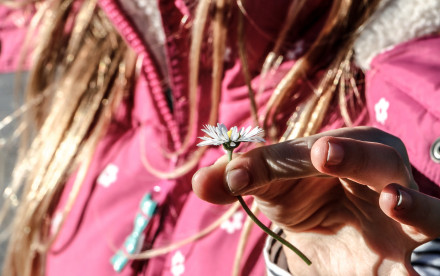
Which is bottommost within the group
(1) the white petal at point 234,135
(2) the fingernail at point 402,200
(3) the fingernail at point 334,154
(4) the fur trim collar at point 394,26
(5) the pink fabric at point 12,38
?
(4) the fur trim collar at point 394,26

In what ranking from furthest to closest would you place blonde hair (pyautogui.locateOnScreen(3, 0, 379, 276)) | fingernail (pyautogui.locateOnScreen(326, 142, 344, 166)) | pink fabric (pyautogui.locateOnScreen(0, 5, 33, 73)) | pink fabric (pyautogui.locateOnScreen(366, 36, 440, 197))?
1. pink fabric (pyautogui.locateOnScreen(0, 5, 33, 73))
2. blonde hair (pyautogui.locateOnScreen(3, 0, 379, 276))
3. pink fabric (pyautogui.locateOnScreen(366, 36, 440, 197))
4. fingernail (pyautogui.locateOnScreen(326, 142, 344, 166))

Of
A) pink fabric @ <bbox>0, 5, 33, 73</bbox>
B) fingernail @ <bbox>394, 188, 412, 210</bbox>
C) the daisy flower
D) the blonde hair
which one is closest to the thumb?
fingernail @ <bbox>394, 188, 412, 210</bbox>

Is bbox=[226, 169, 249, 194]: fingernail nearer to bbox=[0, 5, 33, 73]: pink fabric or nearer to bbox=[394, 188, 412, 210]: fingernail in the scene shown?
bbox=[394, 188, 412, 210]: fingernail

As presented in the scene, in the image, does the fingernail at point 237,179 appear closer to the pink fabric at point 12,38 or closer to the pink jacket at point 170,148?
the pink jacket at point 170,148

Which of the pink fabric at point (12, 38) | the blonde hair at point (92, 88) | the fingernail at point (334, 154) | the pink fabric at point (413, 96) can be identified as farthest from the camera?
the pink fabric at point (12, 38)

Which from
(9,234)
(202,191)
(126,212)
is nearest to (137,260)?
(126,212)

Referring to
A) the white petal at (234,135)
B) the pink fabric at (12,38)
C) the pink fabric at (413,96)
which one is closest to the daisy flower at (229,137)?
the white petal at (234,135)

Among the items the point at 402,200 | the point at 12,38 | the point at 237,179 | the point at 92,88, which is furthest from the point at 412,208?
the point at 12,38
